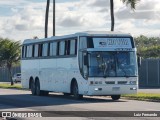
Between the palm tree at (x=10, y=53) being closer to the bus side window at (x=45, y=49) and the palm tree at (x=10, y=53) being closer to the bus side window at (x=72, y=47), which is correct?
the bus side window at (x=45, y=49)

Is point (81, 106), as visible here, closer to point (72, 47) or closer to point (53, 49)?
point (72, 47)

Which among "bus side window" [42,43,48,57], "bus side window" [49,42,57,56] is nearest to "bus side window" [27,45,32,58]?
"bus side window" [42,43,48,57]

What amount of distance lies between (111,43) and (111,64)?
1.12 meters

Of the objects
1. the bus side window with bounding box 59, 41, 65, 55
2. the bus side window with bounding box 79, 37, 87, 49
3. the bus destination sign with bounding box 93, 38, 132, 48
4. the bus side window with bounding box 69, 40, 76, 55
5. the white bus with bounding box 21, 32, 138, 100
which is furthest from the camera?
the bus side window with bounding box 59, 41, 65, 55

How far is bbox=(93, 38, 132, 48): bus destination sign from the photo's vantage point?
1189 inches

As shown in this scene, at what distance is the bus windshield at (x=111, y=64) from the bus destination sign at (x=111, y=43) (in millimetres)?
369

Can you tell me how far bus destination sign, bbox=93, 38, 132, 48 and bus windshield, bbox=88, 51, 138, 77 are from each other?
0.37 m

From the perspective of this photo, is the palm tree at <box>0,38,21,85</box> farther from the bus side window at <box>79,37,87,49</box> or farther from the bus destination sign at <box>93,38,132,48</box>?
the bus destination sign at <box>93,38,132,48</box>

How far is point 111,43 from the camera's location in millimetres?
30359

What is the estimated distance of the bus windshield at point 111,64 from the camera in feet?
98.1

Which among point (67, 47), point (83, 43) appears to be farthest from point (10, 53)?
point (83, 43)

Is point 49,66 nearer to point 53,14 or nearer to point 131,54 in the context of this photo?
point 131,54

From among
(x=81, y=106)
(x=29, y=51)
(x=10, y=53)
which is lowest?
(x=81, y=106)

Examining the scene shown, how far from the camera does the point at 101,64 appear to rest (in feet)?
98.2
